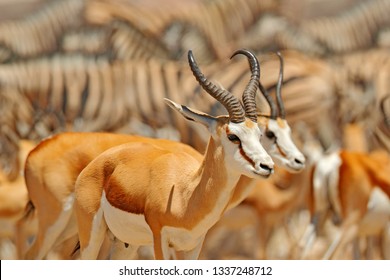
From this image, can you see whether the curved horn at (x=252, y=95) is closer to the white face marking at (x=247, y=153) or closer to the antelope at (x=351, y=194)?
the white face marking at (x=247, y=153)

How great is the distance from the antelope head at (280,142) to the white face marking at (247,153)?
1069mm

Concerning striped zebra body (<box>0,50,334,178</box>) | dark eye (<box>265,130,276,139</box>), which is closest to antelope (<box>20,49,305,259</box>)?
dark eye (<box>265,130,276,139</box>)

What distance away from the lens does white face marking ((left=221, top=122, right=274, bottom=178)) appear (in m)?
4.36

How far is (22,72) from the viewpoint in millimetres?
9922

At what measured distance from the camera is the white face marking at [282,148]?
218 inches

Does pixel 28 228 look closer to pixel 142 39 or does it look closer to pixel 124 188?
pixel 124 188

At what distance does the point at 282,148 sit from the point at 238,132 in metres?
1.20

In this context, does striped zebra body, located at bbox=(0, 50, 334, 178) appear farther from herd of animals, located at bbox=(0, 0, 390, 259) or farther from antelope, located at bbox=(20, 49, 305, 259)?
antelope, located at bbox=(20, 49, 305, 259)

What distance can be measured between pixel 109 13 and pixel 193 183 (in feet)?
20.0

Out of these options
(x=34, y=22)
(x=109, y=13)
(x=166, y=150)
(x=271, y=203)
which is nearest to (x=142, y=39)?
(x=109, y=13)

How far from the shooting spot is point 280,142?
5660mm

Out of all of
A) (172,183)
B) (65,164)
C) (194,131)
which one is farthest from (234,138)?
(194,131)

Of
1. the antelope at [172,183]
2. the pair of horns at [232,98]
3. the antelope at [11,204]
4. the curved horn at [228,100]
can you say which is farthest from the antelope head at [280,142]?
the antelope at [11,204]

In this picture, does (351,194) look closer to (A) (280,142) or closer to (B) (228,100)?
(A) (280,142)
